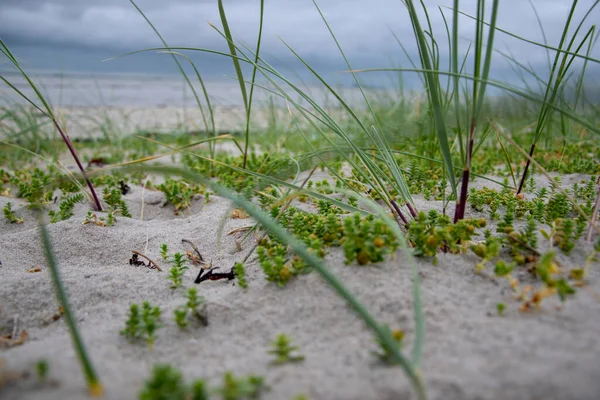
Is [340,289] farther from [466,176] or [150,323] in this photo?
[466,176]

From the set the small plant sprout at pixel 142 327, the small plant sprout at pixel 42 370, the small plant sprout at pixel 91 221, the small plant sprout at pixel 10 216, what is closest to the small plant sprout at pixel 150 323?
the small plant sprout at pixel 142 327

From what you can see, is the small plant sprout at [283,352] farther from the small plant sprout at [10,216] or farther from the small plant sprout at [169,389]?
the small plant sprout at [10,216]

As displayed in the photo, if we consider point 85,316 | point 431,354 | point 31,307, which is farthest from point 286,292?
point 31,307

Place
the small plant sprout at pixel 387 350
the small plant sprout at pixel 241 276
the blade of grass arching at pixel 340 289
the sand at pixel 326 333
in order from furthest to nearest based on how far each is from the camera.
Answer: the small plant sprout at pixel 241 276
the small plant sprout at pixel 387 350
the sand at pixel 326 333
the blade of grass arching at pixel 340 289

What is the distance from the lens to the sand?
107 cm

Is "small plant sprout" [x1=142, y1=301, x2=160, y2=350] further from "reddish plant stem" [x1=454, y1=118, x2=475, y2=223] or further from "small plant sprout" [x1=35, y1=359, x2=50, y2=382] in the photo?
"reddish plant stem" [x1=454, y1=118, x2=475, y2=223]

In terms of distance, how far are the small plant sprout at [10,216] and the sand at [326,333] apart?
876 mm

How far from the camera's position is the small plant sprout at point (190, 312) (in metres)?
1.43

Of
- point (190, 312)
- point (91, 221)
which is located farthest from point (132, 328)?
point (91, 221)

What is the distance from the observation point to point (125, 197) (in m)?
3.32

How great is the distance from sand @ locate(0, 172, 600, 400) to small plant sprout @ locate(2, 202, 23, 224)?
2.87 ft

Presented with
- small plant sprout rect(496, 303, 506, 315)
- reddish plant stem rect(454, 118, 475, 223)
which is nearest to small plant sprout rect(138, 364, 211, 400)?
small plant sprout rect(496, 303, 506, 315)

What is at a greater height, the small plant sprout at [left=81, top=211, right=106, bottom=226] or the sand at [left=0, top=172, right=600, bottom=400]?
the sand at [left=0, top=172, right=600, bottom=400]

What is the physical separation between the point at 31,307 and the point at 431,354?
1415 mm
